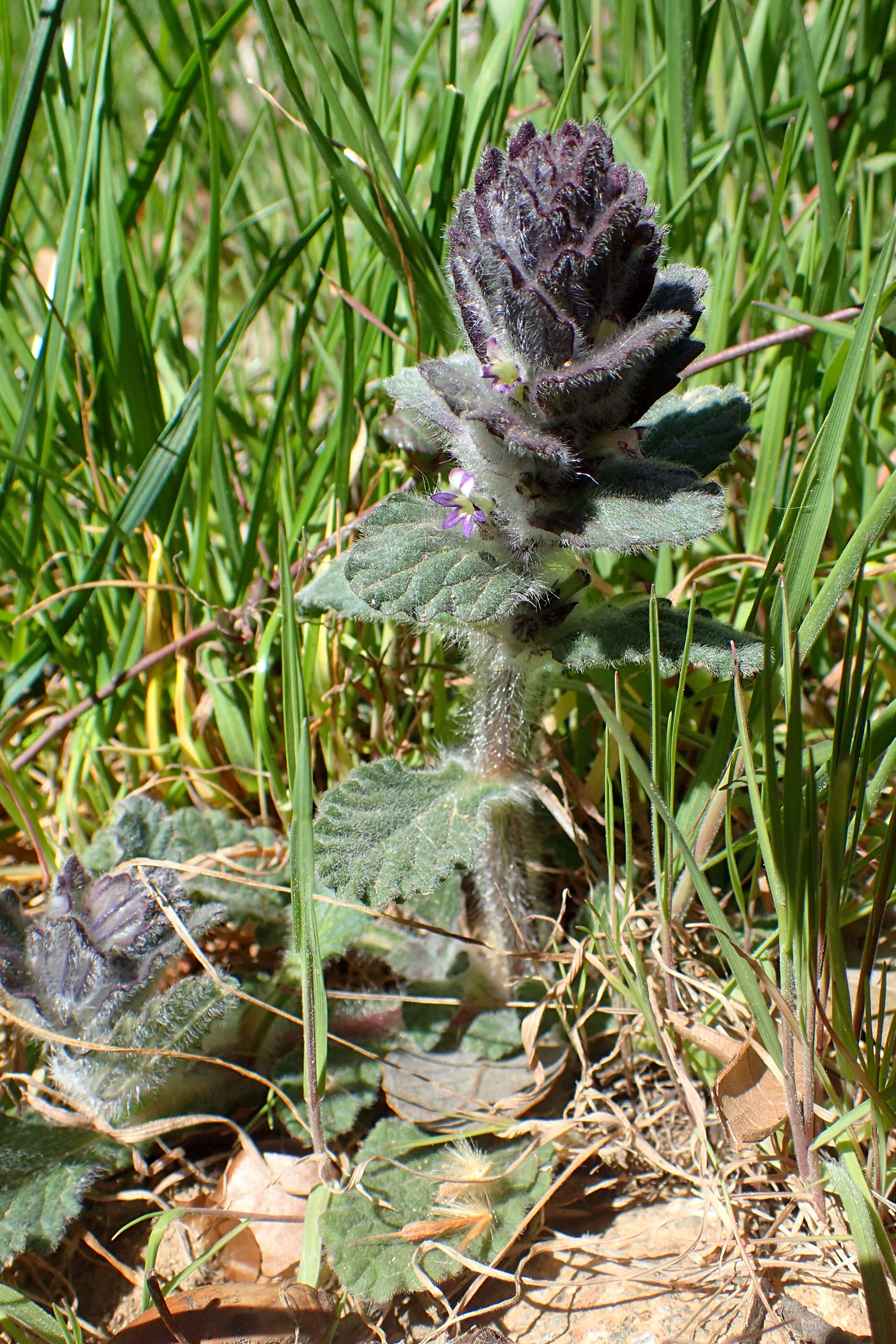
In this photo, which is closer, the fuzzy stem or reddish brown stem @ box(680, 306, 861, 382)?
the fuzzy stem

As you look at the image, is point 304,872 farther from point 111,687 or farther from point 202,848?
point 111,687

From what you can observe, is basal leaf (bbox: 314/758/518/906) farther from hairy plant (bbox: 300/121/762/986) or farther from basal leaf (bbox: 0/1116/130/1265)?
basal leaf (bbox: 0/1116/130/1265)

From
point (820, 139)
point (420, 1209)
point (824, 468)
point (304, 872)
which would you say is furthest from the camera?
point (820, 139)

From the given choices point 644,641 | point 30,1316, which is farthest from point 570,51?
point 30,1316

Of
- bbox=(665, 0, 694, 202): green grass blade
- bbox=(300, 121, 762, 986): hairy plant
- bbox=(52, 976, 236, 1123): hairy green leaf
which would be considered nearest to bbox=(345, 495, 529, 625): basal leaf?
bbox=(300, 121, 762, 986): hairy plant

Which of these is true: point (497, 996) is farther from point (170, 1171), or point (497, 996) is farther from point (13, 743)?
point (13, 743)

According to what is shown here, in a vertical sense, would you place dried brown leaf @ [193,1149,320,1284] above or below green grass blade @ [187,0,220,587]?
below
